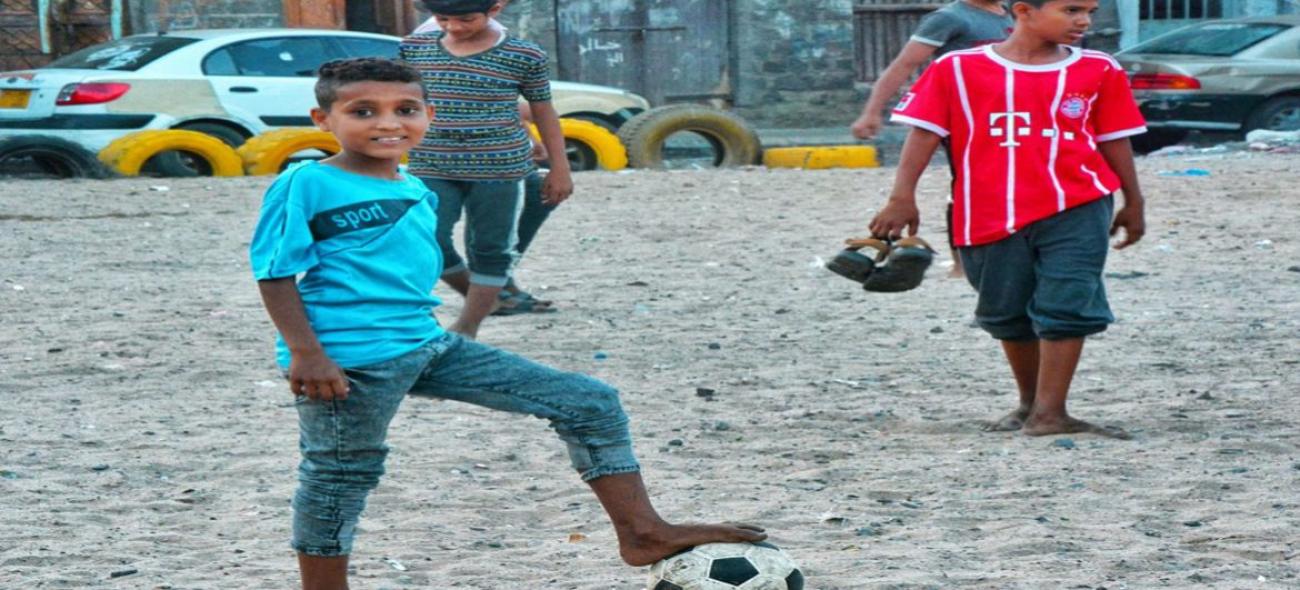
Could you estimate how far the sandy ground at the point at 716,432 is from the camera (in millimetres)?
4289

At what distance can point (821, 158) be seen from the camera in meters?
15.2

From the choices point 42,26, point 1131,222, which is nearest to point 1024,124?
point 1131,222

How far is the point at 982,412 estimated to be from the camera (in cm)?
606

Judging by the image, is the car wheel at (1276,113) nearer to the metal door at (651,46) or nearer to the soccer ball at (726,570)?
the metal door at (651,46)

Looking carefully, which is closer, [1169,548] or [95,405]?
[1169,548]

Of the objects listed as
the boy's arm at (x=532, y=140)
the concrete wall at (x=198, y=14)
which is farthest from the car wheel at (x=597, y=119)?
the boy's arm at (x=532, y=140)

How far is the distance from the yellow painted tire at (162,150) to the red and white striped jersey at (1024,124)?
9345 mm

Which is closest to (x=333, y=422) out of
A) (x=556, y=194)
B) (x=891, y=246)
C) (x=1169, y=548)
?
(x=1169, y=548)

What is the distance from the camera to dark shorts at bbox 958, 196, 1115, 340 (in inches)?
208

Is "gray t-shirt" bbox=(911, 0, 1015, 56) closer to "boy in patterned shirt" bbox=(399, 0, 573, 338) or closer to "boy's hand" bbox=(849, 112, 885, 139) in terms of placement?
"boy's hand" bbox=(849, 112, 885, 139)

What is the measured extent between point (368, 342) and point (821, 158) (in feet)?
38.8

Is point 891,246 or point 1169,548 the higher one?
point 891,246

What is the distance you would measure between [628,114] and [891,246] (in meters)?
11.3

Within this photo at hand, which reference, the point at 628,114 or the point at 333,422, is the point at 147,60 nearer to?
the point at 628,114
